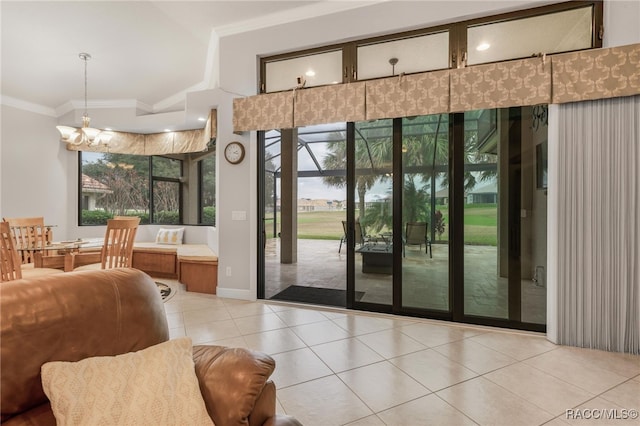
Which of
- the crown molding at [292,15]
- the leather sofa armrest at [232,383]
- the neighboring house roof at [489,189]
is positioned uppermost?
the crown molding at [292,15]

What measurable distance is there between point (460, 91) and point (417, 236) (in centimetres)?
152

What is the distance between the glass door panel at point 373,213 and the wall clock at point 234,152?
151 centimetres

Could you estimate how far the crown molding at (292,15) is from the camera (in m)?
3.24

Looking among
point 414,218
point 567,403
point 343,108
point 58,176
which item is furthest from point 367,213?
point 58,176

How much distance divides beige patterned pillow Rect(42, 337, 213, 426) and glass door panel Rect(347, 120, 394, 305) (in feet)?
8.59

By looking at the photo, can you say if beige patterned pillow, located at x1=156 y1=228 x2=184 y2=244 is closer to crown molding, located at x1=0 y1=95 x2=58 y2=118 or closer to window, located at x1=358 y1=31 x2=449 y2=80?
crown molding, located at x1=0 y1=95 x2=58 y2=118

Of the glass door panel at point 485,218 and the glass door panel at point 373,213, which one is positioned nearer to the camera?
the glass door panel at point 485,218

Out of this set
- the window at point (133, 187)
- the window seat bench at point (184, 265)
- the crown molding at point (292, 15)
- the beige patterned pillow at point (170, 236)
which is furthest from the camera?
the window at point (133, 187)

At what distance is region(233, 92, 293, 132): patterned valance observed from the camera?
134 inches

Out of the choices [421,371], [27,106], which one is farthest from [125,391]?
[27,106]

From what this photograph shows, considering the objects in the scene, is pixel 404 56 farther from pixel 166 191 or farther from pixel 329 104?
pixel 166 191

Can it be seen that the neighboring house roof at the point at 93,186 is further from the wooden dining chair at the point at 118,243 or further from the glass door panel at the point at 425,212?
the glass door panel at the point at 425,212

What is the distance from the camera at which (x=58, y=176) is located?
5.70 metres

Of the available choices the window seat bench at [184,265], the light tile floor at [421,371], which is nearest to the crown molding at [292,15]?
the window seat bench at [184,265]
